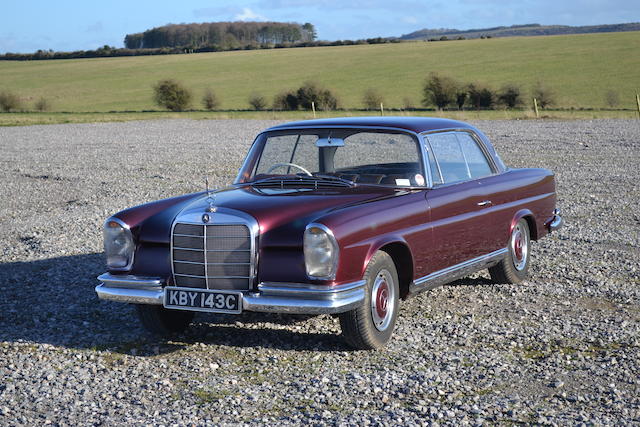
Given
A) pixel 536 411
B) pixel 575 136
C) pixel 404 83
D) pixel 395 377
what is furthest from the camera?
pixel 404 83

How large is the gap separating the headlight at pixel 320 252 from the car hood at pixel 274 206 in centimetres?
9

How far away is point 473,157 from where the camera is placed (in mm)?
7262

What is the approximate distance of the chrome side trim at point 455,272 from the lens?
606 centimetres

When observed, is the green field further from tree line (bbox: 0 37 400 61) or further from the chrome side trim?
the chrome side trim

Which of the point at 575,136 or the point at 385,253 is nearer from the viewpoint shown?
the point at 385,253

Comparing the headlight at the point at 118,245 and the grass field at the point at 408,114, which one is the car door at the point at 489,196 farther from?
the grass field at the point at 408,114

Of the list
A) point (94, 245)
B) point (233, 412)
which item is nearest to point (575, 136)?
point (94, 245)

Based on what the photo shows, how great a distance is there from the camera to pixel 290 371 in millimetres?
5273

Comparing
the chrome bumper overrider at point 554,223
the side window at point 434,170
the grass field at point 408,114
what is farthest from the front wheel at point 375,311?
the grass field at point 408,114

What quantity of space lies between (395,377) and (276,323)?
64.2 inches

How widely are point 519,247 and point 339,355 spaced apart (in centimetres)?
283

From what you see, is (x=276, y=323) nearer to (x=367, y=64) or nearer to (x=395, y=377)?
(x=395, y=377)

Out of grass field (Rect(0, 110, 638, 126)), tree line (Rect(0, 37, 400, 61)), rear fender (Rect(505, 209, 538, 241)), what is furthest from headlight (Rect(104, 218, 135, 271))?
tree line (Rect(0, 37, 400, 61))

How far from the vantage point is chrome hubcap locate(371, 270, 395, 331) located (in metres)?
5.58
